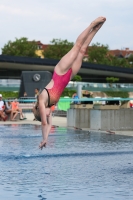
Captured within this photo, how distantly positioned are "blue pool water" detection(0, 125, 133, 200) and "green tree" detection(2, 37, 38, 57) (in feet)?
391

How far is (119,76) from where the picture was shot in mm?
89375

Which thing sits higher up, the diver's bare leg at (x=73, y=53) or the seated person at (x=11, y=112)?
the diver's bare leg at (x=73, y=53)

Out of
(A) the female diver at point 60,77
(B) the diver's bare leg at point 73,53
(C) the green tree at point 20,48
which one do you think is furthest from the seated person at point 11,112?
(C) the green tree at point 20,48

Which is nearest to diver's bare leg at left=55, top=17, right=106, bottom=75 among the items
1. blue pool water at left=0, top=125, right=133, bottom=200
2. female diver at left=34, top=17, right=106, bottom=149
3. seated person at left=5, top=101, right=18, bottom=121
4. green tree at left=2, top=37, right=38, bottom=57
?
female diver at left=34, top=17, right=106, bottom=149

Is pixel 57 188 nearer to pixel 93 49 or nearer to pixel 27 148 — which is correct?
pixel 27 148

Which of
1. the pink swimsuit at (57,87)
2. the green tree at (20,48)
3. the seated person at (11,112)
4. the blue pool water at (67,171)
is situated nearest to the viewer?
the blue pool water at (67,171)

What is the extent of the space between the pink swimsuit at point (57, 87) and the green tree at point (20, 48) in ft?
400

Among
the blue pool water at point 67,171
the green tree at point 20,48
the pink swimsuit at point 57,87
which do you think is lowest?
the blue pool water at point 67,171

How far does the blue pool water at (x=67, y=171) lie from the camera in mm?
5965

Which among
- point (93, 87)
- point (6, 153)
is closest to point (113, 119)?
point (6, 153)

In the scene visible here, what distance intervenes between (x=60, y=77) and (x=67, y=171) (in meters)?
1.30

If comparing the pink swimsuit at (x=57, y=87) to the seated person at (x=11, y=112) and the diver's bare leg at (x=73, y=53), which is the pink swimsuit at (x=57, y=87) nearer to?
the diver's bare leg at (x=73, y=53)

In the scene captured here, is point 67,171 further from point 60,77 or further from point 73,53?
point 73,53

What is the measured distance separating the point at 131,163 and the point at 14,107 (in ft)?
57.3
